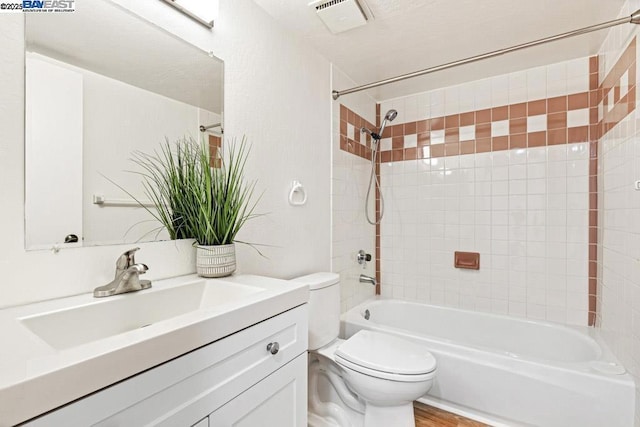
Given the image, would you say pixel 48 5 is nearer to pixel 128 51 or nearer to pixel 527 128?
pixel 128 51

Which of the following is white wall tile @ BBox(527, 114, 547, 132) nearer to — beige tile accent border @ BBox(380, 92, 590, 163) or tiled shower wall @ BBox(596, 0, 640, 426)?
beige tile accent border @ BBox(380, 92, 590, 163)

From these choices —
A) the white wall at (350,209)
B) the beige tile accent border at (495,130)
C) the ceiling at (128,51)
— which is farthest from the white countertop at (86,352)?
the beige tile accent border at (495,130)

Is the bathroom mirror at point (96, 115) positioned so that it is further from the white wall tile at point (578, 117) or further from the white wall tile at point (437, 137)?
the white wall tile at point (578, 117)

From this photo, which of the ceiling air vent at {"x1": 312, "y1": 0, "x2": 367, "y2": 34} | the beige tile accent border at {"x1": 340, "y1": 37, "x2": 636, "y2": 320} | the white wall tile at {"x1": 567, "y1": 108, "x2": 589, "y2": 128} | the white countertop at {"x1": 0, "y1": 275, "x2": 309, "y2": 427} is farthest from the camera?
the white wall tile at {"x1": 567, "y1": 108, "x2": 589, "y2": 128}

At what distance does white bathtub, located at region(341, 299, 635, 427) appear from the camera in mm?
1365

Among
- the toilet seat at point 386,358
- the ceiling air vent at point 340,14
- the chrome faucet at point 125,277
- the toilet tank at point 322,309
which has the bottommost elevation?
the toilet seat at point 386,358

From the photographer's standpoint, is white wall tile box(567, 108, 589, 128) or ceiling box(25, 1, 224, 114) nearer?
ceiling box(25, 1, 224, 114)

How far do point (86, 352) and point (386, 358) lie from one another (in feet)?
4.13

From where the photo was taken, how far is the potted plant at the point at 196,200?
1107 millimetres

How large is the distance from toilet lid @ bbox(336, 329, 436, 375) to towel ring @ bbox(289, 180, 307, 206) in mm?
818

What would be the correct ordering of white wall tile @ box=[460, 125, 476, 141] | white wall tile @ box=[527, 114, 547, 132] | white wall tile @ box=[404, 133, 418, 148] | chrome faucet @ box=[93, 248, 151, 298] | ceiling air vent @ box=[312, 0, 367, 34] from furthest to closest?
white wall tile @ box=[404, 133, 418, 148]
white wall tile @ box=[460, 125, 476, 141]
white wall tile @ box=[527, 114, 547, 132]
ceiling air vent @ box=[312, 0, 367, 34]
chrome faucet @ box=[93, 248, 151, 298]

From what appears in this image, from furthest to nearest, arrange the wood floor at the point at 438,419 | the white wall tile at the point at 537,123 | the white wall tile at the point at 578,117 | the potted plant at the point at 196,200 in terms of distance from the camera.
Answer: the white wall tile at the point at 537,123, the white wall tile at the point at 578,117, the wood floor at the point at 438,419, the potted plant at the point at 196,200

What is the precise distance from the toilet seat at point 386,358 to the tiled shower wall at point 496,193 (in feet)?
3.41

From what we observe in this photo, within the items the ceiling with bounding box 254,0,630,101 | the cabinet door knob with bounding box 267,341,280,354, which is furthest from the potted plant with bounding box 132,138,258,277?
the ceiling with bounding box 254,0,630,101
